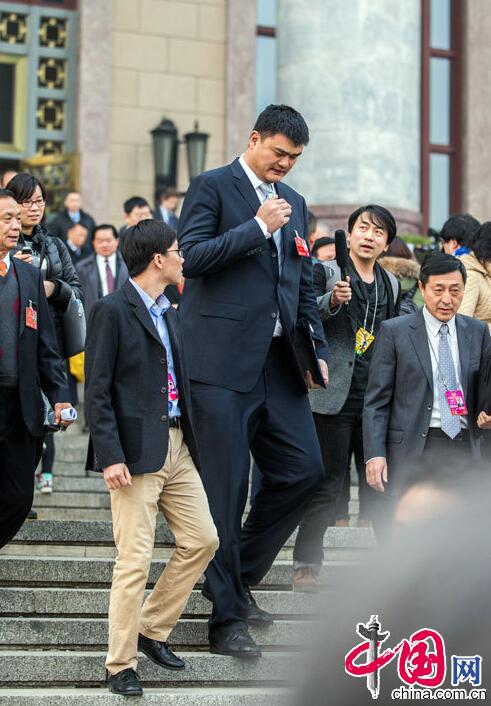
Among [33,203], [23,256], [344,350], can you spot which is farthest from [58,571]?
[33,203]

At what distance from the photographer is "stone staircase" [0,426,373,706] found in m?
5.94

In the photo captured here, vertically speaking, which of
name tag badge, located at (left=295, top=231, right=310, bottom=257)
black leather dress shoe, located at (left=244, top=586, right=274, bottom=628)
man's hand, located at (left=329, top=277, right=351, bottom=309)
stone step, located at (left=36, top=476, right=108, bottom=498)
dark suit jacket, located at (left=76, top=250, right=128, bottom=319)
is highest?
dark suit jacket, located at (left=76, top=250, right=128, bottom=319)

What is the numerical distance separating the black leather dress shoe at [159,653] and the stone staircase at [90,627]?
9cm

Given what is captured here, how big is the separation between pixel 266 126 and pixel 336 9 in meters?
8.99

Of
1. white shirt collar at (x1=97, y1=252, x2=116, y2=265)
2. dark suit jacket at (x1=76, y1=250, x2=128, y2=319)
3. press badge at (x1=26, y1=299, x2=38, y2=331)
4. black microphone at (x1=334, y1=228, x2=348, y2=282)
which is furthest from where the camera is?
white shirt collar at (x1=97, y1=252, x2=116, y2=265)

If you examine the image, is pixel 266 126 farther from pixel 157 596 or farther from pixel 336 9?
pixel 336 9

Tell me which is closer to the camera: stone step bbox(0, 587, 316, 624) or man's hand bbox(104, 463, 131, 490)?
man's hand bbox(104, 463, 131, 490)

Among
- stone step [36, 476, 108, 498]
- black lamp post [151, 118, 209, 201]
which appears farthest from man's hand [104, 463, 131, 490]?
black lamp post [151, 118, 209, 201]

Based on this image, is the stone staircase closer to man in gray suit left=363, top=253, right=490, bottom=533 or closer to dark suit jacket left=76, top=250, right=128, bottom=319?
man in gray suit left=363, top=253, right=490, bottom=533

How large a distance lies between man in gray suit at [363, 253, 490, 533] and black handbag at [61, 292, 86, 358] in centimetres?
172

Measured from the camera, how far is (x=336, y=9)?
577 inches

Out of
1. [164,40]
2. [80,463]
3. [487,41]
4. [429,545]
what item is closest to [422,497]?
[429,545]

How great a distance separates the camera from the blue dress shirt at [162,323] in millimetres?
5902

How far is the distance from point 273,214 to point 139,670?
1906 mm
